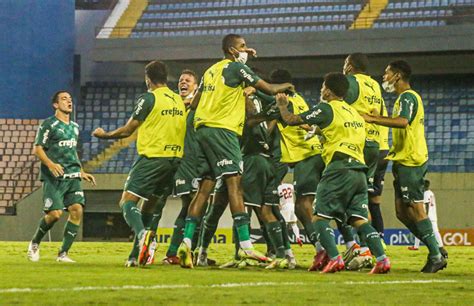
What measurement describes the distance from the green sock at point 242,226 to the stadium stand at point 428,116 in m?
17.6

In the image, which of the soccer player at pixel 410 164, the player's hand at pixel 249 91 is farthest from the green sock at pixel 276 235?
the player's hand at pixel 249 91

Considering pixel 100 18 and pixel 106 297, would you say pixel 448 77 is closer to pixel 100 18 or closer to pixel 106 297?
pixel 100 18

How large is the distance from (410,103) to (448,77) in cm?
1936

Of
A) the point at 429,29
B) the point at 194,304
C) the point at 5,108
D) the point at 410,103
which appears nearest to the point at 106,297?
the point at 194,304

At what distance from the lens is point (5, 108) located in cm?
3131

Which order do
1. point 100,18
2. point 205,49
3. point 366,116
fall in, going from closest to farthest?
point 366,116, point 205,49, point 100,18

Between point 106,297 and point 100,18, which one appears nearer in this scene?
point 106,297

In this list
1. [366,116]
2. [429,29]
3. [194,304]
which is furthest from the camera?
[429,29]

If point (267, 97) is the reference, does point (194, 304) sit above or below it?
below

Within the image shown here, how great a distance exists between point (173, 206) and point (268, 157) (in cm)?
1787

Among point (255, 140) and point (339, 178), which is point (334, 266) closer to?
point (339, 178)

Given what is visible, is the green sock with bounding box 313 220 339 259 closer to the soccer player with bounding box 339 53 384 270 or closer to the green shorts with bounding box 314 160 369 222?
the green shorts with bounding box 314 160 369 222

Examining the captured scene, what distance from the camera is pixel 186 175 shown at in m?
11.7

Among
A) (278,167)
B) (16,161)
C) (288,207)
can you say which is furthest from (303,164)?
(16,161)
